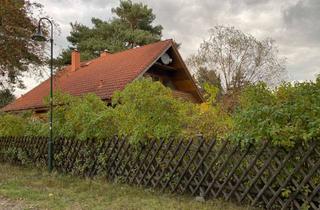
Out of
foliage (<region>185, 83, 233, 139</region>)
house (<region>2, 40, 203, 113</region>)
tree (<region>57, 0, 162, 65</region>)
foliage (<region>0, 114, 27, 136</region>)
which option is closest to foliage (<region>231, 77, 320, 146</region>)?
foliage (<region>185, 83, 233, 139</region>)

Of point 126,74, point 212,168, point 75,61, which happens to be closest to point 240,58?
point 75,61

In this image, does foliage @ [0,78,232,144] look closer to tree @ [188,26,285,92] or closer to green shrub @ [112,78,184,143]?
green shrub @ [112,78,184,143]

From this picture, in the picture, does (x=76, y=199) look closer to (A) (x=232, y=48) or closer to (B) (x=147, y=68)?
(B) (x=147, y=68)

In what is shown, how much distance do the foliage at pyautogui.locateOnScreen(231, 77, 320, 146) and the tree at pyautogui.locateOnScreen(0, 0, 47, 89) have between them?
9157 millimetres

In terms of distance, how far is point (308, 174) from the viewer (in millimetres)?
5109

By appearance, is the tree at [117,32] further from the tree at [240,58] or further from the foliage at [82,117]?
the foliage at [82,117]

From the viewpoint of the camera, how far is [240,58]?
2627cm

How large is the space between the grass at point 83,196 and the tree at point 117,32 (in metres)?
22.4

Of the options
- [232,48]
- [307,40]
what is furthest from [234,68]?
[307,40]

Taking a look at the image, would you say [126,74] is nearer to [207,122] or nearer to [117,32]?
[207,122]

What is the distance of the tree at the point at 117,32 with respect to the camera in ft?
99.0

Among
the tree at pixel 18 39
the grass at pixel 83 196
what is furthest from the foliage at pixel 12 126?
the grass at pixel 83 196

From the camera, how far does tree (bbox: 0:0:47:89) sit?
479 inches

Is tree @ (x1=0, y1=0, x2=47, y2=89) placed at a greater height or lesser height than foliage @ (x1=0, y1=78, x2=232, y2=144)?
greater
